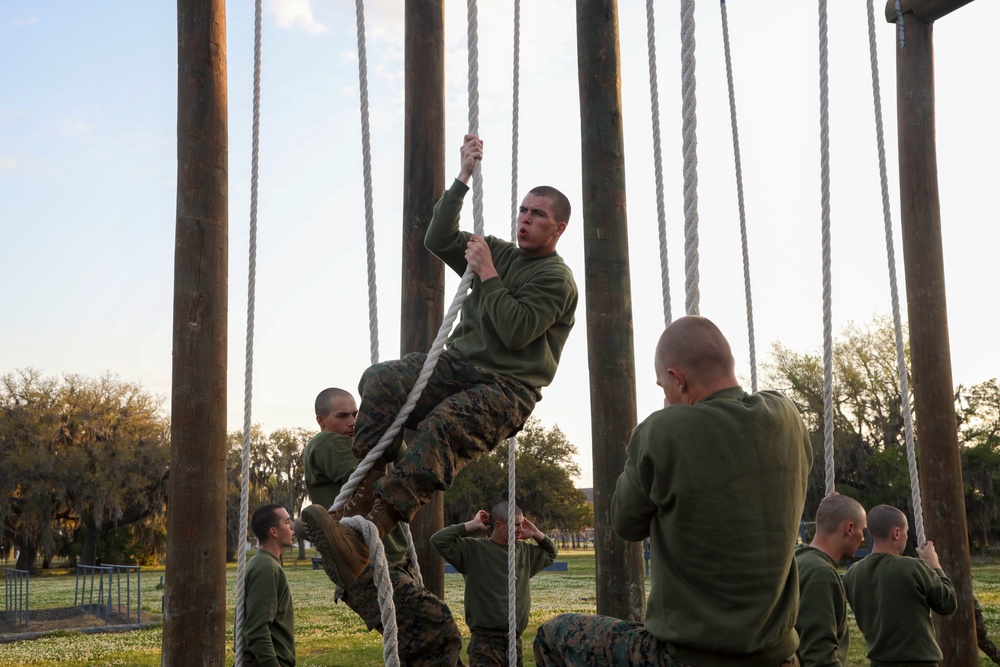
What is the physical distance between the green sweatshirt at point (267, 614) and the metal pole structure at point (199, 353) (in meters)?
0.76

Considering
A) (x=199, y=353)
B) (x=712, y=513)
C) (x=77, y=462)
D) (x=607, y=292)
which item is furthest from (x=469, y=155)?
(x=77, y=462)

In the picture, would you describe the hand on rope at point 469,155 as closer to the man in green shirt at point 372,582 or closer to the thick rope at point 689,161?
the thick rope at point 689,161

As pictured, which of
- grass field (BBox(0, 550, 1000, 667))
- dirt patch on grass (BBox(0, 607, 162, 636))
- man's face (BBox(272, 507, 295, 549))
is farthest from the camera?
dirt patch on grass (BBox(0, 607, 162, 636))

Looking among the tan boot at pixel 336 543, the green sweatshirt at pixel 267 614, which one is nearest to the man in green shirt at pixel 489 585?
the green sweatshirt at pixel 267 614

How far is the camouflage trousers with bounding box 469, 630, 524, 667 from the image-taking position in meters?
6.68

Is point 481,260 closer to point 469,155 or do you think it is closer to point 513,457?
point 469,155

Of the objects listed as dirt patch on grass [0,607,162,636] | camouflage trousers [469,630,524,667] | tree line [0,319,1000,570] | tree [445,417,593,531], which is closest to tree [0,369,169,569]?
tree line [0,319,1000,570]

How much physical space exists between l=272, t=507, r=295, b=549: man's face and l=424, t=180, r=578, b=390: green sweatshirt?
229cm

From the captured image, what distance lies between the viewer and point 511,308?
364cm

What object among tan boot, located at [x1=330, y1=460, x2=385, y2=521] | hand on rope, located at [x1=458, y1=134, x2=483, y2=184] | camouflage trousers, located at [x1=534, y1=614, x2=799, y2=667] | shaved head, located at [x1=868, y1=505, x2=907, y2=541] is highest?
hand on rope, located at [x1=458, y1=134, x2=483, y2=184]

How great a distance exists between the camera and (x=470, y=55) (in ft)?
13.2

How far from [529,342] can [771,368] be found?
3433cm

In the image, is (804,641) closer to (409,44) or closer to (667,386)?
(667,386)

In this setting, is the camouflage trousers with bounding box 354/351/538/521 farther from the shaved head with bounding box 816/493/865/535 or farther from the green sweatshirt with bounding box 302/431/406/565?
the shaved head with bounding box 816/493/865/535
